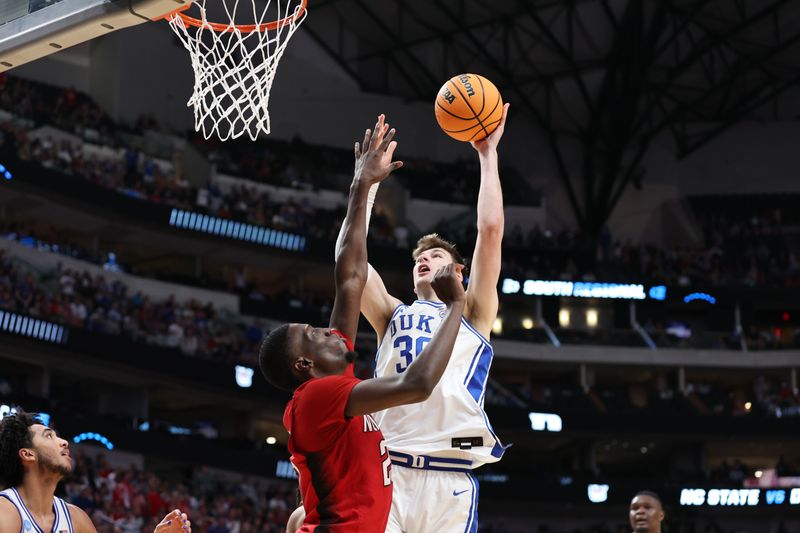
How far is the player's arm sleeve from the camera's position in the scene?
4395mm

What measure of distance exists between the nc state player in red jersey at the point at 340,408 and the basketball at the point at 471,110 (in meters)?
1.86

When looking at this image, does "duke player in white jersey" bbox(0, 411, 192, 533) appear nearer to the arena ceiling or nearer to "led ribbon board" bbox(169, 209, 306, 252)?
"led ribbon board" bbox(169, 209, 306, 252)

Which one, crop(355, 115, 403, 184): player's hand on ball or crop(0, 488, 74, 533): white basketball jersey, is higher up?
crop(355, 115, 403, 184): player's hand on ball

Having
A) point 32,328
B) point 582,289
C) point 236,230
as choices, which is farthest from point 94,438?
point 582,289

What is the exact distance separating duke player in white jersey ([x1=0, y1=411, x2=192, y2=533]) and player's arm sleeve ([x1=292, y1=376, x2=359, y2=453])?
1734 mm

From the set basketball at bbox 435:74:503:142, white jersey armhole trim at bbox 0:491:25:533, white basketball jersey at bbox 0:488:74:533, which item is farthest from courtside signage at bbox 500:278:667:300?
white jersey armhole trim at bbox 0:491:25:533

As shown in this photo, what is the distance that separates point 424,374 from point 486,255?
5.96ft

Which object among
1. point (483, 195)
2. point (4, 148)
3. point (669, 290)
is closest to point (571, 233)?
point (669, 290)

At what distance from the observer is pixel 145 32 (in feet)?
109

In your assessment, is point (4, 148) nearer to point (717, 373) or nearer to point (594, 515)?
point (594, 515)

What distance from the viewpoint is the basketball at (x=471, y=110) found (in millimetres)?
6250

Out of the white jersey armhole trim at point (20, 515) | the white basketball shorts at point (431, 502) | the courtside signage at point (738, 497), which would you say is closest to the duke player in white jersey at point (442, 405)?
the white basketball shorts at point (431, 502)

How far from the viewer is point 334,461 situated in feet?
14.9

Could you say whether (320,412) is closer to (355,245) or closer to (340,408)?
(340,408)
